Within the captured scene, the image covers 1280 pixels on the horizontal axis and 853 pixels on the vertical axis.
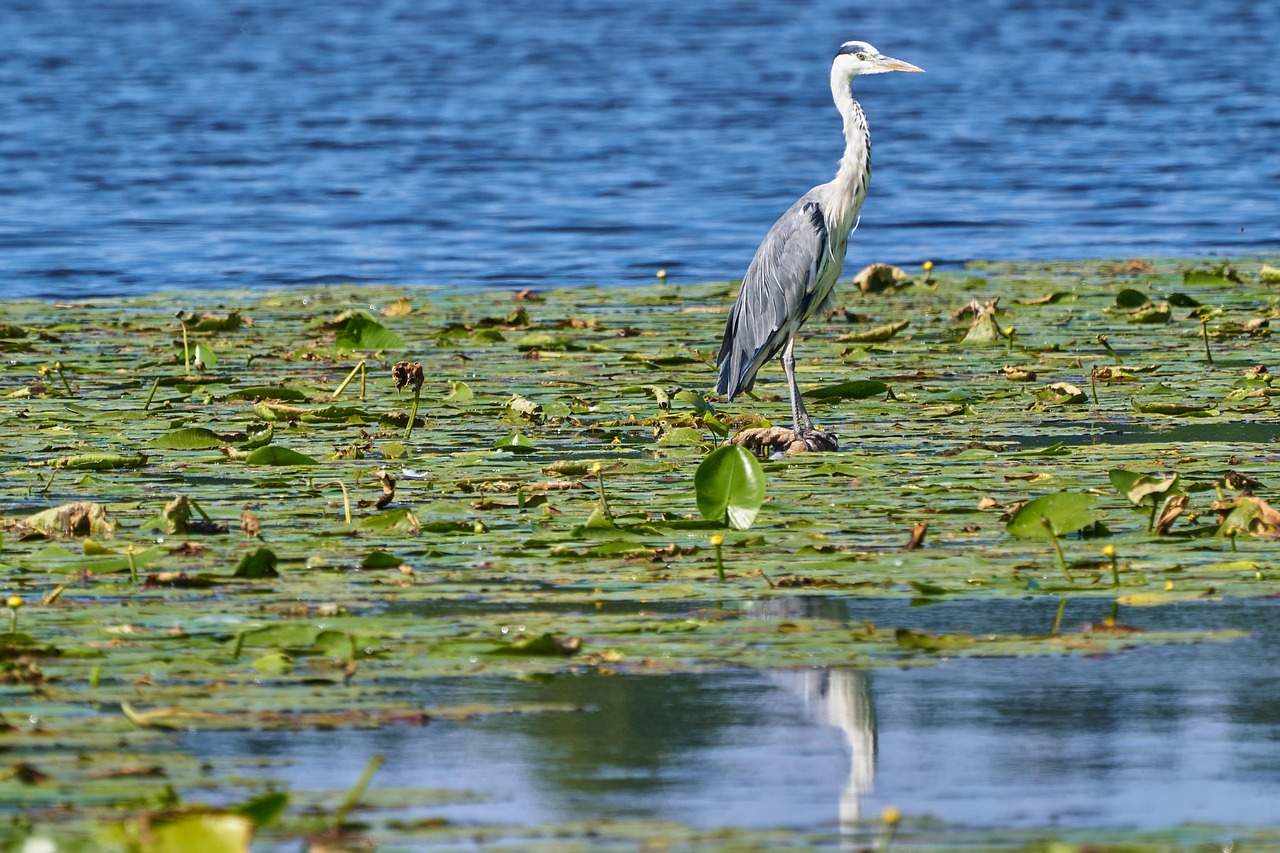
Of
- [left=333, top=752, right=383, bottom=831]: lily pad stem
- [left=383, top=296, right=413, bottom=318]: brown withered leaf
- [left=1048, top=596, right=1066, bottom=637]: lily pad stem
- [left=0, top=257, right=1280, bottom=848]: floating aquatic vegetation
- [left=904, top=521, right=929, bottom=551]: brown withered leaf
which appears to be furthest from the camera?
[left=383, top=296, right=413, bottom=318]: brown withered leaf

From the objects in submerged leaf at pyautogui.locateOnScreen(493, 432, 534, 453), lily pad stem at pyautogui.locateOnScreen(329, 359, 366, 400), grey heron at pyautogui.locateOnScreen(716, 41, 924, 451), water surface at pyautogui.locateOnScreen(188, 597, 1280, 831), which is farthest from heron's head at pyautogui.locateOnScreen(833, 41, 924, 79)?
water surface at pyautogui.locateOnScreen(188, 597, 1280, 831)

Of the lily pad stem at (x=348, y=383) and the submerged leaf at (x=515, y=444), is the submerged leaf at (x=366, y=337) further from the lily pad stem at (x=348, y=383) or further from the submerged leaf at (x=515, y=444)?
the submerged leaf at (x=515, y=444)

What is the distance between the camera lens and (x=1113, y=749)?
13.2ft

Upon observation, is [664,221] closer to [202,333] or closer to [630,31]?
[202,333]

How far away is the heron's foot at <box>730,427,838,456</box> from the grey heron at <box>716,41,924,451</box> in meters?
0.84

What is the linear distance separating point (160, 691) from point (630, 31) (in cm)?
3867

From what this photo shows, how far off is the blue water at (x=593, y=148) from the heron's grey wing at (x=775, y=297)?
238 inches

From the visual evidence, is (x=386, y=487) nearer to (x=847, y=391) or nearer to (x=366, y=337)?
(x=366, y=337)

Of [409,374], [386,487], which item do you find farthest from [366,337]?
[386,487]

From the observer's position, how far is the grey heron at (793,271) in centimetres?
839

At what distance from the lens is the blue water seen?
1612 cm

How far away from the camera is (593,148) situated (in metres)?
23.5

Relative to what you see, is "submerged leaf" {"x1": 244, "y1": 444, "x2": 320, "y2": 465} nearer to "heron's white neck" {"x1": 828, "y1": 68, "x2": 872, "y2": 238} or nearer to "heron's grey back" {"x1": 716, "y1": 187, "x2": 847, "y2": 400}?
"heron's grey back" {"x1": 716, "y1": 187, "x2": 847, "y2": 400}

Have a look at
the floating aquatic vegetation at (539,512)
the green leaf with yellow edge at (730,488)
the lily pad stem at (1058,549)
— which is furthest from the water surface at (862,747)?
the green leaf with yellow edge at (730,488)
